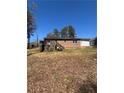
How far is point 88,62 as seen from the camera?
220 cm

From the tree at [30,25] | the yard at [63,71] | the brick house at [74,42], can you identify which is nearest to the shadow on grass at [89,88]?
the yard at [63,71]

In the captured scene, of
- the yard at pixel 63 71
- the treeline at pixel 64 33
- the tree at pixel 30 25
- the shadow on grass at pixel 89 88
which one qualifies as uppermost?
the tree at pixel 30 25

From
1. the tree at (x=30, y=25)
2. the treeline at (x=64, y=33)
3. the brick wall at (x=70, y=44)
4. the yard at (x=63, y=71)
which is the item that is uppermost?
the tree at (x=30, y=25)

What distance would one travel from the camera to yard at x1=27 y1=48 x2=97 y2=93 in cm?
217

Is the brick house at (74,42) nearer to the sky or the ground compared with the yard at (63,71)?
nearer to the sky

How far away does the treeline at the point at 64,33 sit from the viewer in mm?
2177

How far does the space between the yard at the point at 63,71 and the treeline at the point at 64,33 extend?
130 mm

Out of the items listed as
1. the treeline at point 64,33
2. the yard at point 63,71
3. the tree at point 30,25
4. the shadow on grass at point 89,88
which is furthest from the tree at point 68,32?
the shadow on grass at point 89,88

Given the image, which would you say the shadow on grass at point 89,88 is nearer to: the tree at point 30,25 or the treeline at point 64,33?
the treeline at point 64,33

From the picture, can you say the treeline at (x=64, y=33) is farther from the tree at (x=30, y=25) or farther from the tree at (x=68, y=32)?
the tree at (x=30, y=25)

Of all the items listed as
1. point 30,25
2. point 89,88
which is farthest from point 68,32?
point 89,88
